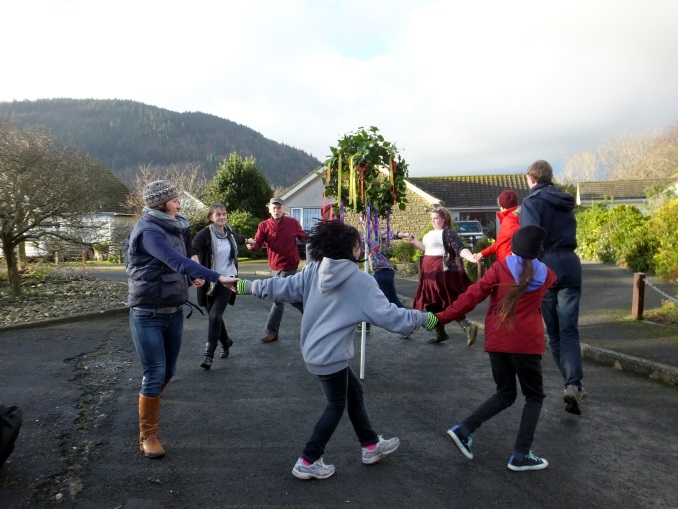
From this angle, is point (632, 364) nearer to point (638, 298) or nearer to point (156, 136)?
point (638, 298)

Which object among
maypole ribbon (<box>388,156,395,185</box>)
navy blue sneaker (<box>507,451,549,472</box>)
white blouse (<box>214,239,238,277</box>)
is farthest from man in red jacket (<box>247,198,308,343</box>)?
navy blue sneaker (<box>507,451,549,472</box>)

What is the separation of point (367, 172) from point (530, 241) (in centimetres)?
311

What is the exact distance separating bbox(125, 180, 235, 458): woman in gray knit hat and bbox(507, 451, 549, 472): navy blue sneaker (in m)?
2.41

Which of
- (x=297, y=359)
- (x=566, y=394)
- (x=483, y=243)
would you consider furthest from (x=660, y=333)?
(x=483, y=243)

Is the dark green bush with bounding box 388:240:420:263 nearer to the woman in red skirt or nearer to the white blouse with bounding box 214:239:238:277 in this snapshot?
the woman in red skirt

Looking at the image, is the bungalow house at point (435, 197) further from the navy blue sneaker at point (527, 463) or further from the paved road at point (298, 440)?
the navy blue sneaker at point (527, 463)

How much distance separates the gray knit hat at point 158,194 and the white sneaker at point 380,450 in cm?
239

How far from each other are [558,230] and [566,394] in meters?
1.49

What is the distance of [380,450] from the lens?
3873mm

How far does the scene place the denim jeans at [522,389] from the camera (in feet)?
12.2

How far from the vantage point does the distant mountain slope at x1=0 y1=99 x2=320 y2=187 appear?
109m

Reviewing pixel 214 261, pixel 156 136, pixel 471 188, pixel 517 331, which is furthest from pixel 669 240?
pixel 156 136

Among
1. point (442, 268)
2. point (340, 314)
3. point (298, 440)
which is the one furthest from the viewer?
point (442, 268)

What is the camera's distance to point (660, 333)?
774 centimetres
